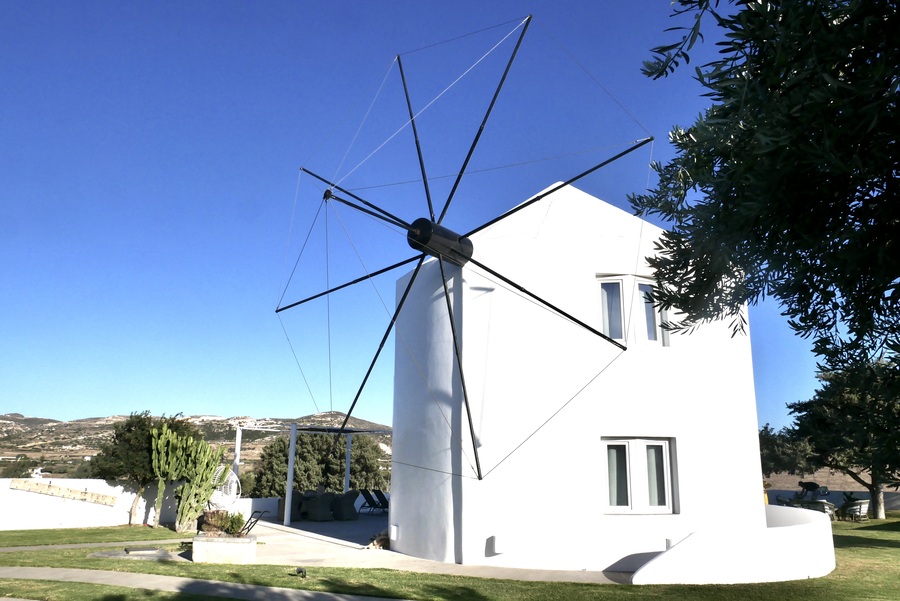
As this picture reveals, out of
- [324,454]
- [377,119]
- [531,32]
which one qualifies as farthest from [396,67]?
[324,454]

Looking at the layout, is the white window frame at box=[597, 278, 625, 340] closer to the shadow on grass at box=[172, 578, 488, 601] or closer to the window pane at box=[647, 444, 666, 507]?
the window pane at box=[647, 444, 666, 507]

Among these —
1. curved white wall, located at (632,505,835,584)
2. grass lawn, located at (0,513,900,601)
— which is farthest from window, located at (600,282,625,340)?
grass lawn, located at (0,513,900,601)

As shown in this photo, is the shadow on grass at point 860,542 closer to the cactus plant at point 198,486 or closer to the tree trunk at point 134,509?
the cactus plant at point 198,486

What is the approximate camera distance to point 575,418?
547 inches

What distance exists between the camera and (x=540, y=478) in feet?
44.8

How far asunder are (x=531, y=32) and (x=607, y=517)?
9.98 metres

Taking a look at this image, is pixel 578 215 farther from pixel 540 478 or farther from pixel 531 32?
pixel 540 478

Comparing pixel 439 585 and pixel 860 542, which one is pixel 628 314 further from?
pixel 860 542

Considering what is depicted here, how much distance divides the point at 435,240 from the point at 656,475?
686 cm

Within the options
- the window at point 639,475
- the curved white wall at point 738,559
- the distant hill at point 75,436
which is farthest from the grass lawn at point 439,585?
the distant hill at point 75,436

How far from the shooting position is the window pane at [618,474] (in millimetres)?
13766

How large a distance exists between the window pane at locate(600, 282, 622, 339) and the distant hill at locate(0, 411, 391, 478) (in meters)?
36.6

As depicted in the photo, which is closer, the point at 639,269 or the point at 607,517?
the point at 607,517

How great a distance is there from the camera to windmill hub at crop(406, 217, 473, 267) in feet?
43.3
